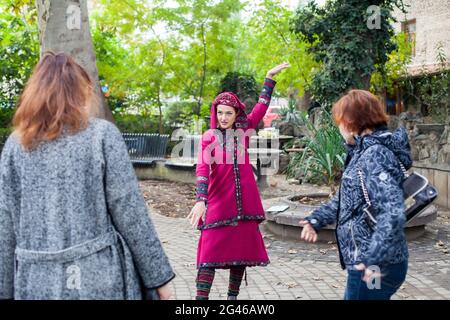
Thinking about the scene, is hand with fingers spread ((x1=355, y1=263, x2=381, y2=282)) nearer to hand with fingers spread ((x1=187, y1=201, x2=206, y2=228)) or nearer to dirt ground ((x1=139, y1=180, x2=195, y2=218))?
hand with fingers spread ((x1=187, y1=201, x2=206, y2=228))

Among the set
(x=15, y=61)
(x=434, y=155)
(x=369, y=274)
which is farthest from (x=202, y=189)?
(x=15, y=61)

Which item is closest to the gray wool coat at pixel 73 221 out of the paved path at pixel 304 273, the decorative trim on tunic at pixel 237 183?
the decorative trim on tunic at pixel 237 183

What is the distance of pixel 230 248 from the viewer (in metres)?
4.49

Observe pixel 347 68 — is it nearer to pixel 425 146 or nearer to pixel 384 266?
pixel 425 146

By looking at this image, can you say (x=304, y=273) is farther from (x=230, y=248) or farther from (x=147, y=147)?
(x=147, y=147)

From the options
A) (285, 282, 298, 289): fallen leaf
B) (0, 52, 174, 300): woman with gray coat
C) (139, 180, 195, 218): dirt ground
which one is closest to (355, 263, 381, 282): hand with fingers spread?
(0, 52, 174, 300): woman with gray coat

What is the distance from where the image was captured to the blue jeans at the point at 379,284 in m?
2.97

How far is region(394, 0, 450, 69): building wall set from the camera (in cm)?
2703

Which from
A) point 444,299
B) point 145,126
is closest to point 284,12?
point 145,126

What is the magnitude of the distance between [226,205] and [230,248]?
1.07 ft

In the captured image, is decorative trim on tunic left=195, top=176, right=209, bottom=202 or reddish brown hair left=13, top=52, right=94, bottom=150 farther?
decorative trim on tunic left=195, top=176, right=209, bottom=202

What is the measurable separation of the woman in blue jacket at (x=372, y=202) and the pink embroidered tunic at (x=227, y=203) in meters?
1.34
